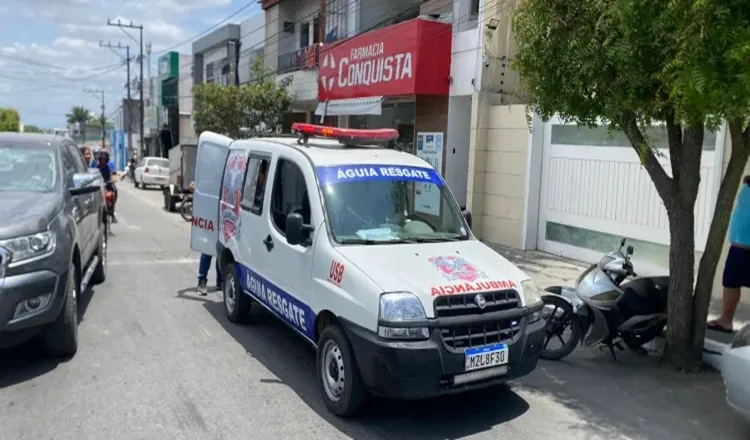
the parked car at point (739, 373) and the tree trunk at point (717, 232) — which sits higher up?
the tree trunk at point (717, 232)

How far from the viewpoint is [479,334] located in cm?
441

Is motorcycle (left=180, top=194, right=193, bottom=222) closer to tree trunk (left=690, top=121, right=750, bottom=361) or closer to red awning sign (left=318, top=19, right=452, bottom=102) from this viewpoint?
red awning sign (left=318, top=19, right=452, bottom=102)

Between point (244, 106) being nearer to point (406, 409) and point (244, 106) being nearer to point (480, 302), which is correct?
point (406, 409)

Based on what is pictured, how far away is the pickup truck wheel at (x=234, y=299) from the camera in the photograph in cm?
687

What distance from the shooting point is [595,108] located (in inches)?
225

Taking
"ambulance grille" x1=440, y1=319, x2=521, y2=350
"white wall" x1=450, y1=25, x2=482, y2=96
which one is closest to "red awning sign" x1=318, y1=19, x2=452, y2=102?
"white wall" x1=450, y1=25, x2=482, y2=96

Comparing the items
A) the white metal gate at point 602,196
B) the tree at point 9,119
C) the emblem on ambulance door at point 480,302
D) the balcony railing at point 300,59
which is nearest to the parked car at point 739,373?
the emblem on ambulance door at point 480,302

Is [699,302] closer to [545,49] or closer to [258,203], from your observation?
[545,49]

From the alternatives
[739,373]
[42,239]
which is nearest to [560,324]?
[739,373]

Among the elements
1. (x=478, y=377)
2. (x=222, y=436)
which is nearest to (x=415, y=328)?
(x=478, y=377)

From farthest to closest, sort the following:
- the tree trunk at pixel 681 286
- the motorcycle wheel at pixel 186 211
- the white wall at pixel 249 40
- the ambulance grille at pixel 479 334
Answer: the white wall at pixel 249 40 < the motorcycle wheel at pixel 186 211 < the tree trunk at pixel 681 286 < the ambulance grille at pixel 479 334

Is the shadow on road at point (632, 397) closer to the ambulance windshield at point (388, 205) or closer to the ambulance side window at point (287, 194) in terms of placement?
the ambulance windshield at point (388, 205)

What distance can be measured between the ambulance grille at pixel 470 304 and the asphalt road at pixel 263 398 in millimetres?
862

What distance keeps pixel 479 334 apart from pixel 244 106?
18420 mm
